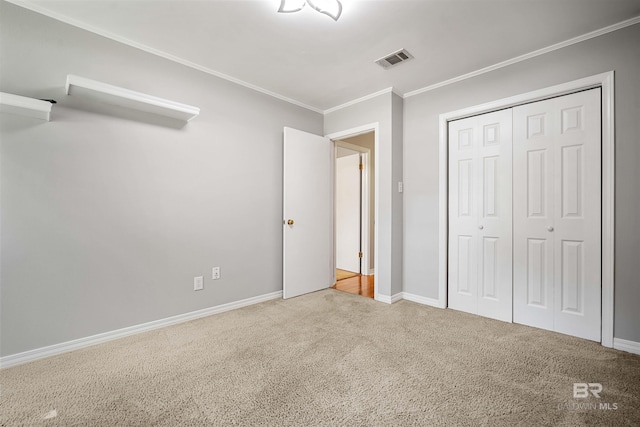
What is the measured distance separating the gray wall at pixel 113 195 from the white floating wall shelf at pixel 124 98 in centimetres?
13

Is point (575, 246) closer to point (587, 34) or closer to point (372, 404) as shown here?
point (587, 34)

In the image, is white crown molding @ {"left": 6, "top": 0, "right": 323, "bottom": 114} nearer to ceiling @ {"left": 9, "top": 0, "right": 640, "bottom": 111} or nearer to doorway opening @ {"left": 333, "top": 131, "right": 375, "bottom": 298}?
ceiling @ {"left": 9, "top": 0, "right": 640, "bottom": 111}

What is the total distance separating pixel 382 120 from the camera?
334 centimetres

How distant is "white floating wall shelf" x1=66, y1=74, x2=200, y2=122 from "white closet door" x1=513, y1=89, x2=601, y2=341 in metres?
3.03

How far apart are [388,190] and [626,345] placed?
2.27m

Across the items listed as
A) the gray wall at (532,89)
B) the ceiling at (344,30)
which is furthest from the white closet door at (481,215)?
the ceiling at (344,30)

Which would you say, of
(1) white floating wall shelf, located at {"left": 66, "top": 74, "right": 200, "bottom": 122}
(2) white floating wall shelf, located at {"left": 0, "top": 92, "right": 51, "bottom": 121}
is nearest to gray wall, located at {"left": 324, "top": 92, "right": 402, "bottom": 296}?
(1) white floating wall shelf, located at {"left": 66, "top": 74, "right": 200, "bottom": 122}

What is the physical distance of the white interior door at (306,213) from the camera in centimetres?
343

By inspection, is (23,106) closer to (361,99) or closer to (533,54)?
(361,99)

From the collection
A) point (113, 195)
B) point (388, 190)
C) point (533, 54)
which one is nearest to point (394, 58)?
point (533, 54)

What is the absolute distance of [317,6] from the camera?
1886 mm

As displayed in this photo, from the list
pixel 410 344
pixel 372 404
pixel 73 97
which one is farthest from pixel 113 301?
pixel 410 344

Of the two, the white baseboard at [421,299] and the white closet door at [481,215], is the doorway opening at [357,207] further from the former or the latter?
the white closet door at [481,215]

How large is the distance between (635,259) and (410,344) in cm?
175
